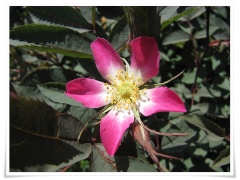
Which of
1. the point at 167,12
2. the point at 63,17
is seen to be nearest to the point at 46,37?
the point at 63,17

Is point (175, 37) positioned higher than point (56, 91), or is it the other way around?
point (175, 37)

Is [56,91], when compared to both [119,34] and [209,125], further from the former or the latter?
[209,125]

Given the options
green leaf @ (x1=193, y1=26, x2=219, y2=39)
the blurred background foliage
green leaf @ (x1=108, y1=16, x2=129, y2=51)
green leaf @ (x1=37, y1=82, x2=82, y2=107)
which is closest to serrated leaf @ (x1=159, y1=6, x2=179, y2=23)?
the blurred background foliage

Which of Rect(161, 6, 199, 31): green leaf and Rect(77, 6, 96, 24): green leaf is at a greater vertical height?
Rect(77, 6, 96, 24): green leaf

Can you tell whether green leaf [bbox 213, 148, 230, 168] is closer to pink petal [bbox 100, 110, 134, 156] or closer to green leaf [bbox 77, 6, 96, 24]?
pink petal [bbox 100, 110, 134, 156]

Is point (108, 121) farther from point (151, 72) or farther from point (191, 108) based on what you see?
point (191, 108)

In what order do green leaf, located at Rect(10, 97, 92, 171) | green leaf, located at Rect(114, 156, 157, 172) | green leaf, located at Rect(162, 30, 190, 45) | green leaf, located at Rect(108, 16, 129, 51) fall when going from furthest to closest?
1. green leaf, located at Rect(162, 30, 190, 45)
2. green leaf, located at Rect(108, 16, 129, 51)
3. green leaf, located at Rect(114, 156, 157, 172)
4. green leaf, located at Rect(10, 97, 92, 171)
